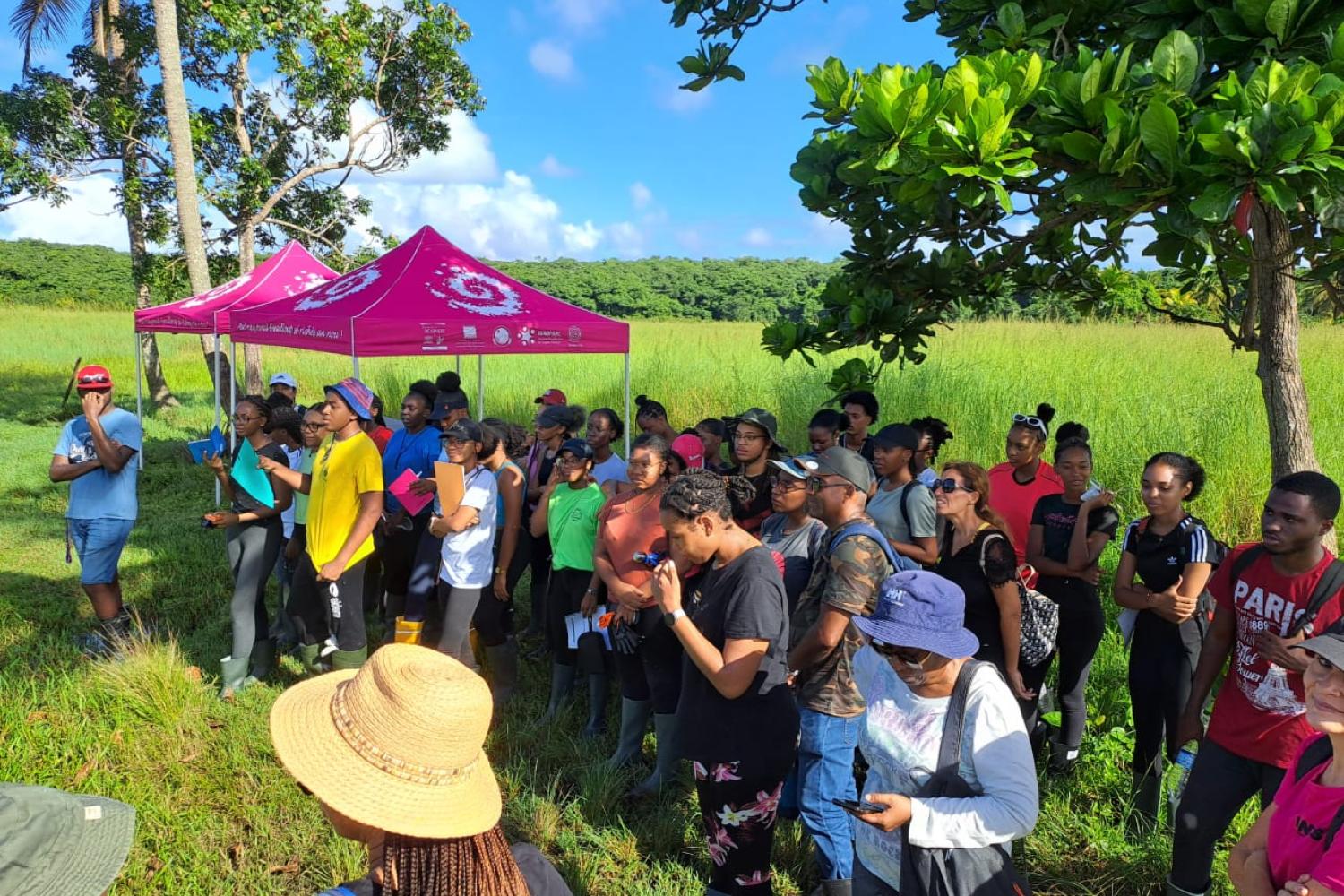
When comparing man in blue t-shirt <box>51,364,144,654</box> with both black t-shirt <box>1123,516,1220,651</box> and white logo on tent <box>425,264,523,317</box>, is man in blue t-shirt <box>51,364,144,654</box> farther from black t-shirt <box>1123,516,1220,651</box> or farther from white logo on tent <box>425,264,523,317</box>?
black t-shirt <box>1123,516,1220,651</box>

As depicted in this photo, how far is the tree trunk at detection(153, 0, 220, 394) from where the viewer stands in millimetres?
10375

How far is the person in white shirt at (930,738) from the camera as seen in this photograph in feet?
6.03

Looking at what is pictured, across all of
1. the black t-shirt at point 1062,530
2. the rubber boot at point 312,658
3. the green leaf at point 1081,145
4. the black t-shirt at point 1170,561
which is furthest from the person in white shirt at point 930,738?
the rubber boot at point 312,658

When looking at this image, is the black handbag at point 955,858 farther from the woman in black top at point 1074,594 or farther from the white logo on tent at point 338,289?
the white logo on tent at point 338,289

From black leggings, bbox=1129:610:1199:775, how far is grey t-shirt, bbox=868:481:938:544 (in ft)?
3.00

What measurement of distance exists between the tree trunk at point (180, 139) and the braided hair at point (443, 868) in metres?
11.6

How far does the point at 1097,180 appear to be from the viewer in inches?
85.2

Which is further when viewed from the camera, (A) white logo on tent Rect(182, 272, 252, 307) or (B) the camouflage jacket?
(A) white logo on tent Rect(182, 272, 252, 307)

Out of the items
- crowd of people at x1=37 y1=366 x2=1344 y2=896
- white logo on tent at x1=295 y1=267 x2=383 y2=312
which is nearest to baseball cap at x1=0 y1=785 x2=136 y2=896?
crowd of people at x1=37 y1=366 x2=1344 y2=896

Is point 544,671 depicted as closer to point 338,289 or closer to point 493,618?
point 493,618

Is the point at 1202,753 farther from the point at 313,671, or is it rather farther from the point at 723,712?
the point at 313,671

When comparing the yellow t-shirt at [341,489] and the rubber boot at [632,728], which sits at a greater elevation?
Result: the yellow t-shirt at [341,489]

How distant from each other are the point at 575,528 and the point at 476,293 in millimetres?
3835

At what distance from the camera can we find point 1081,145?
2.12 meters
